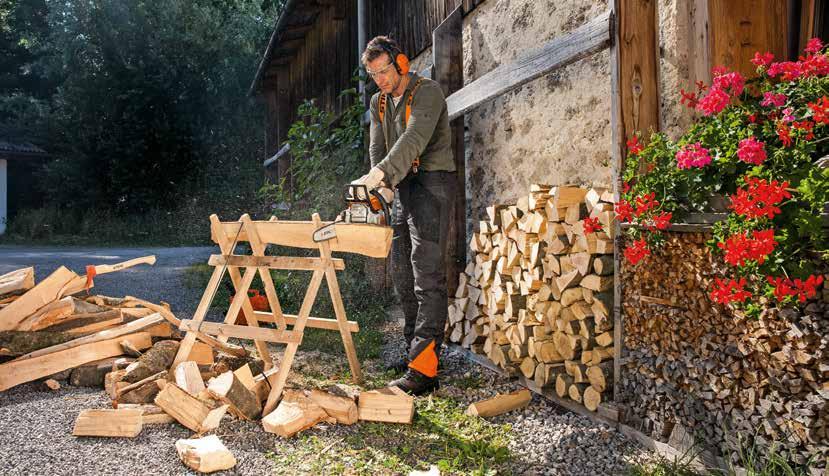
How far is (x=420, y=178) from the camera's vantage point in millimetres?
4027

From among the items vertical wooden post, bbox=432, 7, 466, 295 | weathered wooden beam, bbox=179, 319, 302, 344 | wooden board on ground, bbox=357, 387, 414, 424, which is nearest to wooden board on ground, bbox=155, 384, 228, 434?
weathered wooden beam, bbox=179, 319, 302, 344

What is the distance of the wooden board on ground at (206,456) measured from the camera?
2.71 metres

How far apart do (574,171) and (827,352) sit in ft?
6.48

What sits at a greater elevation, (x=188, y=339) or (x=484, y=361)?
(x=188, y=339)

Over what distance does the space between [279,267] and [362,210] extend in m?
0.65

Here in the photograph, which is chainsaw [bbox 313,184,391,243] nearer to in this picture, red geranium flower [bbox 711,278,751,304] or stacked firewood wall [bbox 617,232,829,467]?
stacked firewood wall [bbox 617,232,829,467]

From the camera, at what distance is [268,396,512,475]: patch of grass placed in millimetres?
2803

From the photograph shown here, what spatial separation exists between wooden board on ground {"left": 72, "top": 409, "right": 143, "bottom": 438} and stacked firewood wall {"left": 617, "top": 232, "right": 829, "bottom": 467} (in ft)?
7.83

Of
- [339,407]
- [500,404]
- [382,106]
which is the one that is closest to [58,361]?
[339,407]

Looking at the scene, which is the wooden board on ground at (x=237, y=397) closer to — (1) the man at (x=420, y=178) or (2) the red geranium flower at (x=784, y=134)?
(1) the man at (x=420, y=178)

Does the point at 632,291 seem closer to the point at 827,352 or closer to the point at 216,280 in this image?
the point at 827,352

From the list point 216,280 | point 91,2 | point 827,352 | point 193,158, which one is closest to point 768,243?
point 827,352

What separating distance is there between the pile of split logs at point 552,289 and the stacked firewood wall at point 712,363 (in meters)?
0.21

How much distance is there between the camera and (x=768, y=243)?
2.10 m
